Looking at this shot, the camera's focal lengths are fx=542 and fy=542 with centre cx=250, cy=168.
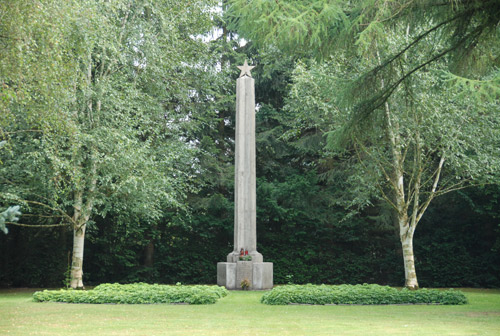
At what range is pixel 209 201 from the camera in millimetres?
19406

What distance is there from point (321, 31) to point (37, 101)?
7.15 metres

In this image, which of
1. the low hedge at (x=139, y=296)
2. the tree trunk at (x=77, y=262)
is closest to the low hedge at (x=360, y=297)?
the low hedge at (x=139, y=296)

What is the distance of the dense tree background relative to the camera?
15793 mm

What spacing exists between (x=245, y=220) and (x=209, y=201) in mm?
4571

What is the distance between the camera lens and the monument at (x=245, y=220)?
14531mm

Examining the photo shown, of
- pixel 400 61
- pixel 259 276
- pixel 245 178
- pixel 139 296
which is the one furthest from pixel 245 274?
pixel 400 61

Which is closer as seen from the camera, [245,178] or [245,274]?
[245,274]

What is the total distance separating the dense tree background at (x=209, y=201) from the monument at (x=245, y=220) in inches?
65.6

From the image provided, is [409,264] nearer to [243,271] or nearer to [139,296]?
[243,271]

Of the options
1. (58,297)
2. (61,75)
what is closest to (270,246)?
(58,297)

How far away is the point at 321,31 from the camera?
769cm

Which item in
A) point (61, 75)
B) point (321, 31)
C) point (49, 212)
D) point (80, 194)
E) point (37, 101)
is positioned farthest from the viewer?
point (49, 212)

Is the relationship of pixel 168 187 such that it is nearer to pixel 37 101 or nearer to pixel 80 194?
pixel 80 194

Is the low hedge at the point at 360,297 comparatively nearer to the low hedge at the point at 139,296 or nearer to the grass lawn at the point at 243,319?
the grass lawn at the point at 243,319
